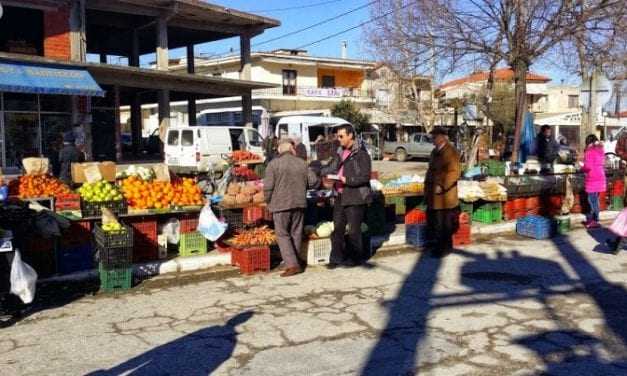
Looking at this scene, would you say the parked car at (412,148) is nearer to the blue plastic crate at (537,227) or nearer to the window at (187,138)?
the window at (187,138)

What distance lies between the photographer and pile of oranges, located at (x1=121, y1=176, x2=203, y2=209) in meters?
8.87

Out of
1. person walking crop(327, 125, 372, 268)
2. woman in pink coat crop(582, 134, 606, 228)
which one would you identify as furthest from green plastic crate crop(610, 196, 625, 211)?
person walking crop(327, 125, 372, 268)

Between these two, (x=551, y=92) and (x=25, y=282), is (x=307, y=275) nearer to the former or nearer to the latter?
(x=25, y=282)

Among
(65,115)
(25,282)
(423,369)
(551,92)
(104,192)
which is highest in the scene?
(551,92)

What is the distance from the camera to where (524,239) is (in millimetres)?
10969

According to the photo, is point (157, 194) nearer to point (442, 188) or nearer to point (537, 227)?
point (442, 188)

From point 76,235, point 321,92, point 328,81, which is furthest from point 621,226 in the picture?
point 328,81

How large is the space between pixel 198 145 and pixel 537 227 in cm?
1330

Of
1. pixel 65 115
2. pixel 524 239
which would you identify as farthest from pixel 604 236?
pixel 65 115

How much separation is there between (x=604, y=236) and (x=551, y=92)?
215 feet

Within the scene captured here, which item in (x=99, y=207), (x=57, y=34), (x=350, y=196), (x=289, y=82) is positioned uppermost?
(x=289, y=82)

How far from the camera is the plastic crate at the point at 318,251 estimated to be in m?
8.87

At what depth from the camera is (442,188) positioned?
361 inches

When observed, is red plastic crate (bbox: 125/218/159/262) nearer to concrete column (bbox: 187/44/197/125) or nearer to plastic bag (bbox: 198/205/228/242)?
plastic bag (bbox: 198/205/228/242)
